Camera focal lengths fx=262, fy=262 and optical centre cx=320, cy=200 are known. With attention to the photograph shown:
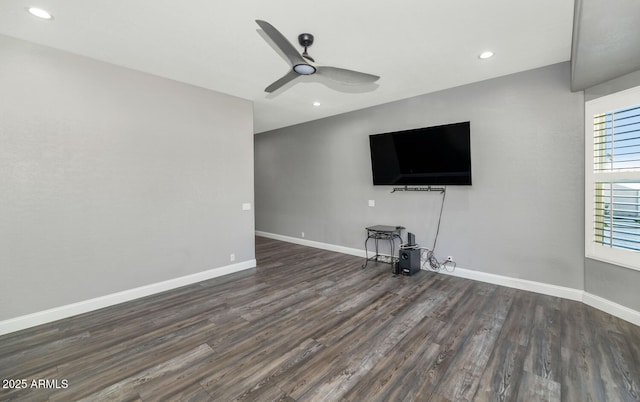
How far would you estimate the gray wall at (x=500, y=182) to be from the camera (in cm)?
329

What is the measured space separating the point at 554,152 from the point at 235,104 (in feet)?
15.4

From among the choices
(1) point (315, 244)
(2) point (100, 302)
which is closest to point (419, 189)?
(1) point (315, 244)

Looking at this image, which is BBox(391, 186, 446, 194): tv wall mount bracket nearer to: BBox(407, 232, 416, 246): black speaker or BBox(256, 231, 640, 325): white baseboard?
BBox(407, 232, 416, 246): black speaker

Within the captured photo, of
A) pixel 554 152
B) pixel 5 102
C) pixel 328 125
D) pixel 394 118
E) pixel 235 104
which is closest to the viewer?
pixel 5 102

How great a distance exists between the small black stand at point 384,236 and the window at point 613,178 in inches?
94.0

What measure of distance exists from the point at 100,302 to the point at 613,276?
5956 millimetres

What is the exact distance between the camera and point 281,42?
2096 mm

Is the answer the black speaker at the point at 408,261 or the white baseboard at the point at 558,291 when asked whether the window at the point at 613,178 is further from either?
the black speaker at the point at 408,261

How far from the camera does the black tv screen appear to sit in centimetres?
395

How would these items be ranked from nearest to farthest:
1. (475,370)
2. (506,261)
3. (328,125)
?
(475,370), (506,261), (328,125)

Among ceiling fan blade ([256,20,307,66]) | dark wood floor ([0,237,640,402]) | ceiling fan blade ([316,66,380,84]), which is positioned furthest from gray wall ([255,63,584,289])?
ceiling fan blade ([256,20,307,66])

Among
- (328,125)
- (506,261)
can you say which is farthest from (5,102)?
(506,261)

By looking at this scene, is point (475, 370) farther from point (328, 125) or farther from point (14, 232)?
point (328, 125)

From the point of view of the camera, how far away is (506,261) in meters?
3.74
